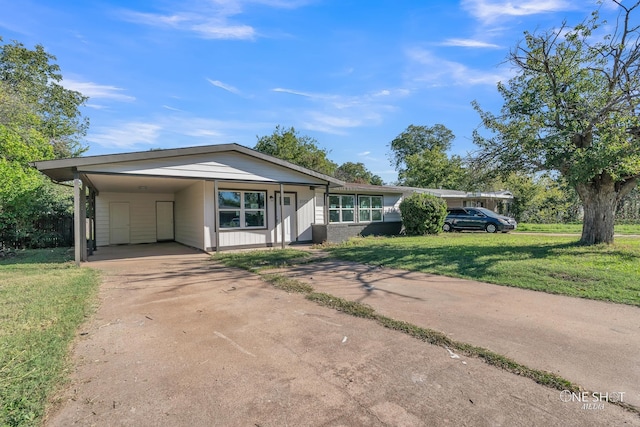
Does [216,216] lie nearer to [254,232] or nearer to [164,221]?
[254,232]

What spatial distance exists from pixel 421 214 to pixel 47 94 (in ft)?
96.0

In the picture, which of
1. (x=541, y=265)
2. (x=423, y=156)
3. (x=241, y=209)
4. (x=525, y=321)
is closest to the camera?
(x=525, y=321)

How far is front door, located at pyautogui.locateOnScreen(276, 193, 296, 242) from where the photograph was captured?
13896 mm

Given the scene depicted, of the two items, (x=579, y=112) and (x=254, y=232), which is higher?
(x=579, y=112)

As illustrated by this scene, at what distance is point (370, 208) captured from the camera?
17.5 meters

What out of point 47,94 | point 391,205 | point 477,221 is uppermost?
point 47,94

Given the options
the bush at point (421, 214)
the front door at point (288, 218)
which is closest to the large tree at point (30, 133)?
the front door at point (288, 218)

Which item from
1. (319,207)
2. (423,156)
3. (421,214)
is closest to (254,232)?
(319,207)

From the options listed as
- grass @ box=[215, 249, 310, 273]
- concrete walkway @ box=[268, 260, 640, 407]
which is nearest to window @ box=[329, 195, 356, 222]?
grass @ box=[215, 249, 310, 273]

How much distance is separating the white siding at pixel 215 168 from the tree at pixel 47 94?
17804 millimetres

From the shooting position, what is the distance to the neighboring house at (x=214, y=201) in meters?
9.98

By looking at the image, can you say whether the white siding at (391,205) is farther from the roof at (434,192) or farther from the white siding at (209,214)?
the white siding at (209,214)

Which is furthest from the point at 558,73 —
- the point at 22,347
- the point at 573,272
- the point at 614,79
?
the point at 22,347

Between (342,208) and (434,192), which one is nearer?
(342,208)
